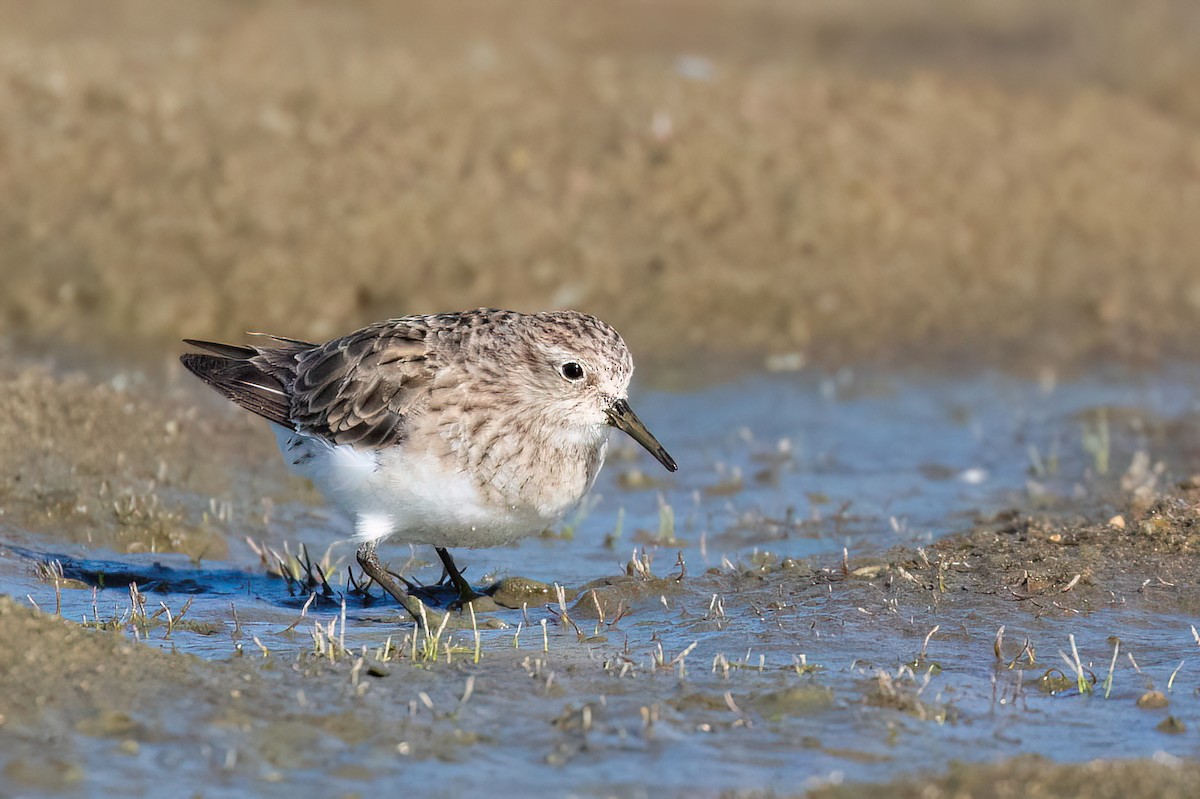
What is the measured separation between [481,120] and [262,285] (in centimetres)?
321

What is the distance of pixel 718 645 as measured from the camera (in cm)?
730

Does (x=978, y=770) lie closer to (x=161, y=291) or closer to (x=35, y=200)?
(x=161, y=291)

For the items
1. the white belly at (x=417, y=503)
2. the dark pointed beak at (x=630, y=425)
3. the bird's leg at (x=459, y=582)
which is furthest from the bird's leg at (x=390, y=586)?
the dark pointed beak at (x=630, y=425)

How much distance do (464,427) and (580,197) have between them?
834cm

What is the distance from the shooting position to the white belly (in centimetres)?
793

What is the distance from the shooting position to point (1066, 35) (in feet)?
68.2

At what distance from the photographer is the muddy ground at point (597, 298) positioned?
6141mm

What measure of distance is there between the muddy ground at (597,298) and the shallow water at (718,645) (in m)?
0.03

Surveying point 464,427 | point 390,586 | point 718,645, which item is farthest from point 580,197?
point 718,645

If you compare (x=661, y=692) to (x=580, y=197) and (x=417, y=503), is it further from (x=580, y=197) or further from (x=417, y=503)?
A: (x=580, y=197)

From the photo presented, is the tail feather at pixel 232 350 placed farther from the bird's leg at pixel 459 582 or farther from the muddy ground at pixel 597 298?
the bird's leg at pixel 459 582

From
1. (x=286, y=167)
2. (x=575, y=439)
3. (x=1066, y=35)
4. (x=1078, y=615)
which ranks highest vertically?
(x=1066, y=35)

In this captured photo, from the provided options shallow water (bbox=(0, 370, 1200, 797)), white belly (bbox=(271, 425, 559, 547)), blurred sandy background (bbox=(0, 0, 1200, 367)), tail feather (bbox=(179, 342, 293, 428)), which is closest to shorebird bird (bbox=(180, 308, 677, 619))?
white belly (bbox=(271, 425, 559, 547))

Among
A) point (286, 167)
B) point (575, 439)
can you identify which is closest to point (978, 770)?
point (575, 439)
